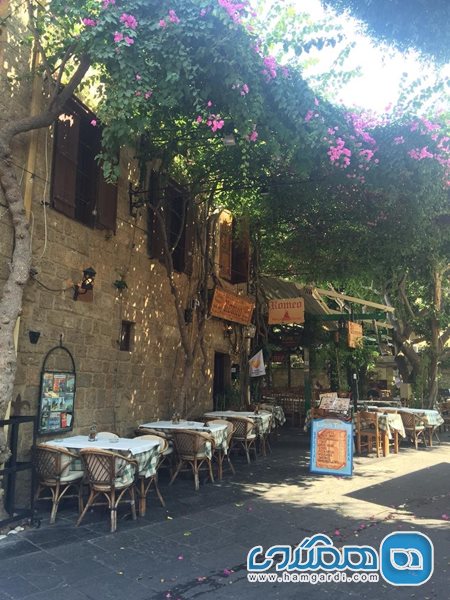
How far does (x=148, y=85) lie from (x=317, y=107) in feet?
7.43

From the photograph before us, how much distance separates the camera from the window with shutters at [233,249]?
39.6 ft

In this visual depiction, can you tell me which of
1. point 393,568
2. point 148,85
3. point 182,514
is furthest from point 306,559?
point 148,85

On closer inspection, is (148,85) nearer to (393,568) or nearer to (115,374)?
(115,374)

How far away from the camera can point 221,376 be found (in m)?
12.6

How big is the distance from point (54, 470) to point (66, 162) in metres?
3.88

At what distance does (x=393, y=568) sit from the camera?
420 centimetres

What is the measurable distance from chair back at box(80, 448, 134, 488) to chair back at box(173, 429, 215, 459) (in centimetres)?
188

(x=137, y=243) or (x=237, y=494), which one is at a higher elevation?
(x=137, y=243)

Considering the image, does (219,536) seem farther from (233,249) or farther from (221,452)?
(233,249)

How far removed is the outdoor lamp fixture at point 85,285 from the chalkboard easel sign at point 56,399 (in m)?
0.76

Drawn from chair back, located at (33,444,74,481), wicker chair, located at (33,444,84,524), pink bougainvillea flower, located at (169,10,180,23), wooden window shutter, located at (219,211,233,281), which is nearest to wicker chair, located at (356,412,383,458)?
wooden window shutter, located at (219,211,233,281)

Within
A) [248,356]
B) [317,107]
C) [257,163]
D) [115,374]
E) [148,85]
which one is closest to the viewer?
[148,85]

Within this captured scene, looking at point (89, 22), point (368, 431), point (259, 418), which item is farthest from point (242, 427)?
point (89, 22)

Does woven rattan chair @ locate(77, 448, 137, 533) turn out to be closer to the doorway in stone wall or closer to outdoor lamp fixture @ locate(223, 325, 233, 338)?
the doorway in stone wall
